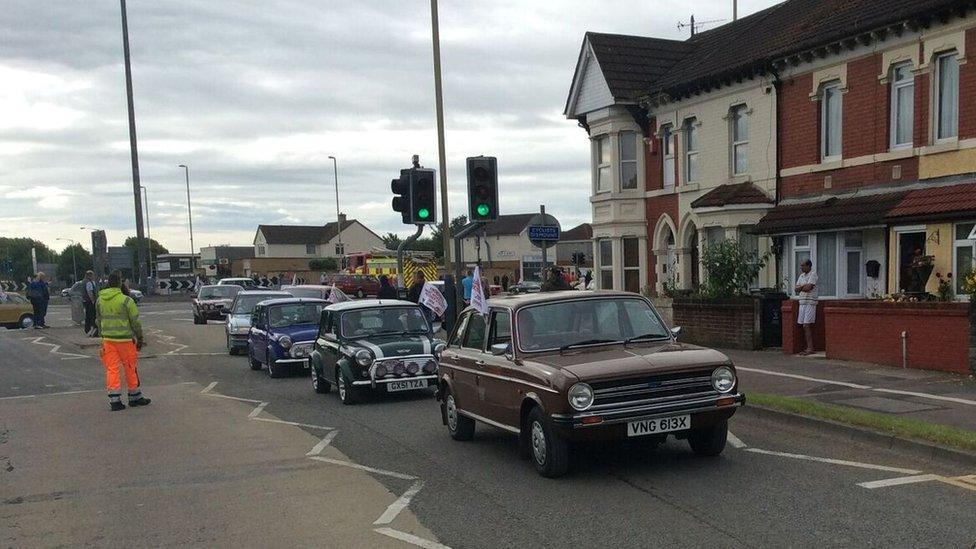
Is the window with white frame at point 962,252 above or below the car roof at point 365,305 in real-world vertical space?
above

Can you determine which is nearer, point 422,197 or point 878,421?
point 878,421

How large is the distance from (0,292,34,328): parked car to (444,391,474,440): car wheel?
2959cm

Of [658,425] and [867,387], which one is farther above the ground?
[658,425]

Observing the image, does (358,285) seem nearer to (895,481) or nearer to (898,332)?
(898,332)

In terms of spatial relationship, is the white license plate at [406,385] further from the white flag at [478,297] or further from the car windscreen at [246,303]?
the car windscreen at [246,303]

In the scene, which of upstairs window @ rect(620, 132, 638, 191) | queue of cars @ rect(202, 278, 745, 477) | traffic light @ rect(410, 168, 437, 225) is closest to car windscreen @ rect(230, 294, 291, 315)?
traffic light @ rect(410, 168, 437, 225)

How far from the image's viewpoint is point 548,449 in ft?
24.0

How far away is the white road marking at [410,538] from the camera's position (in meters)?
5.74

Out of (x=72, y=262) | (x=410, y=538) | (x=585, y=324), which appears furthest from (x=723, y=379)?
(x=72, y=262)

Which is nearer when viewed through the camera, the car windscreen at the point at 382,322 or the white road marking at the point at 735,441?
the white road marking at the point at 735,441

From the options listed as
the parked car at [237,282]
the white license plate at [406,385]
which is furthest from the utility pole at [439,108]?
the parked car at [237,282]

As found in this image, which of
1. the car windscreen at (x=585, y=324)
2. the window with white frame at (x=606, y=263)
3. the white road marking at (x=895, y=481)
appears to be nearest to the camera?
the white road marking at (x=895, y=481)

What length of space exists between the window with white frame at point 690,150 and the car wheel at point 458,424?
15.8 metres

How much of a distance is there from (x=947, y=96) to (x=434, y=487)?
13802mm
